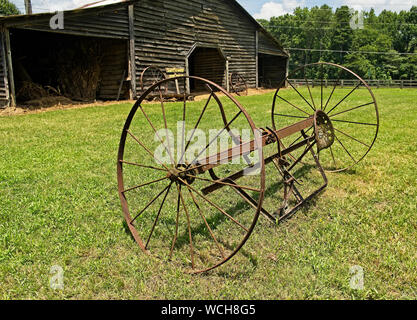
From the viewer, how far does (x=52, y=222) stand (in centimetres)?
316

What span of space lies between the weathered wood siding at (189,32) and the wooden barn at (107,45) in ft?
0.13

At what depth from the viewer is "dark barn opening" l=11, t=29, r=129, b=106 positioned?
12797 mm

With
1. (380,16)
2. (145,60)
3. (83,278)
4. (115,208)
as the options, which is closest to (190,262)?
(83,278)

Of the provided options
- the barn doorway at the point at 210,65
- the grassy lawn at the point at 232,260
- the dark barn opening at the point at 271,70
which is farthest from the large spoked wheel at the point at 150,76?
the dark barn opening at the point at 271,70

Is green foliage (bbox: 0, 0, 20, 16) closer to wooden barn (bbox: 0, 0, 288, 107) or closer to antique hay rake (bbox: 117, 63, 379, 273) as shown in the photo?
wooden barn (bbox: 0, 0, 288, 107)

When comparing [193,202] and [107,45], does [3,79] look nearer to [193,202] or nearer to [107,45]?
[107,45]

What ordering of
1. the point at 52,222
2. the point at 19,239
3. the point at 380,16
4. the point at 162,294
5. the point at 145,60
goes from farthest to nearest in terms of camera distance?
the point at 380,16, the point at 145,60, the point at 52,222, the point at 19,239, the point at 162,294

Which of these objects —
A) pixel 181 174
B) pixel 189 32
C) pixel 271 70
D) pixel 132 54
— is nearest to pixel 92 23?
pixel 132 54

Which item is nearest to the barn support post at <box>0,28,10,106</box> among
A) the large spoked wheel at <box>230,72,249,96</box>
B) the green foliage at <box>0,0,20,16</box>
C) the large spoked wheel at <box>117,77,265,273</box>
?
the large spoked wheel at <box>117,77,265,273</box>

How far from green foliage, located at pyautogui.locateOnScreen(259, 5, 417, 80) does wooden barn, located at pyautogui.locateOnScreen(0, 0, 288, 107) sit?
33524mm

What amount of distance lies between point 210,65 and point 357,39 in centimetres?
5313

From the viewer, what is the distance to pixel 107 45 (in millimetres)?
13273

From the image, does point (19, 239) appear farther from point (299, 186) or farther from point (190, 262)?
point (299, 186)
